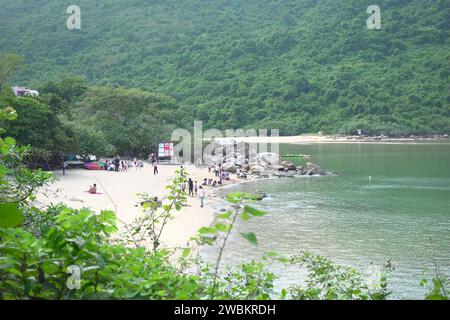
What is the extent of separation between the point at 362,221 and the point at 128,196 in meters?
10.4

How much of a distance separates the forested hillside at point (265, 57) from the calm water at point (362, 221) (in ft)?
159

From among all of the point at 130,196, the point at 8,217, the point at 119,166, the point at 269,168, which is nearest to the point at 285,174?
the point at 269,168

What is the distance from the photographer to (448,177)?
3525cm

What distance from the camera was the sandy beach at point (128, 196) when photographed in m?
18.4

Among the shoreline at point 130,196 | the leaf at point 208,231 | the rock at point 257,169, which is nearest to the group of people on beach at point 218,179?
the shoreline at point 130,196

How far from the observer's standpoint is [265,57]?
10919cm

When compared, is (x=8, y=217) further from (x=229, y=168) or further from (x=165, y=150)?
(x=165, y=150)

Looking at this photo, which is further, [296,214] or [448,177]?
[448,177]

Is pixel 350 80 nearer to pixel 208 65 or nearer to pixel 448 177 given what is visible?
pixel 208 65

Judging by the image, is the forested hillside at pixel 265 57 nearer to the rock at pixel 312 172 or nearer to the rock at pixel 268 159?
the rock at pixel 268 159

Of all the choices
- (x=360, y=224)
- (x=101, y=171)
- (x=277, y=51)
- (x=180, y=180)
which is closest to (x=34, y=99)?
(x=101, y=171)

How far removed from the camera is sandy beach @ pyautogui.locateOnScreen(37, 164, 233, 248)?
60.5ft
